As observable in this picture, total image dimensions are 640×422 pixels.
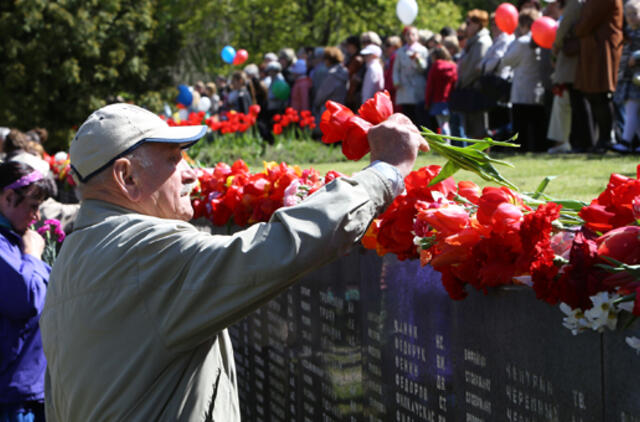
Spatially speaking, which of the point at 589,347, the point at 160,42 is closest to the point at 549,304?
the point at 589,347

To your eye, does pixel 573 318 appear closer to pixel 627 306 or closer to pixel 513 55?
pixel 627 306

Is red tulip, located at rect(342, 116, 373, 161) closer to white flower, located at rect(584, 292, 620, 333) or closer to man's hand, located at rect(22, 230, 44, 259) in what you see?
white flower, located at rect(584, 292, 620, 333)

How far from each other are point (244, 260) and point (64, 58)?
2623 cm

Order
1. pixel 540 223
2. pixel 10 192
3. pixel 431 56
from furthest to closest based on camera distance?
pixel 431 56
pixel 10 192
pixel 540 223

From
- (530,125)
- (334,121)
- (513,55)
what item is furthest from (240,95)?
(334,121)

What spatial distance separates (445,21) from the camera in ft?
95.2

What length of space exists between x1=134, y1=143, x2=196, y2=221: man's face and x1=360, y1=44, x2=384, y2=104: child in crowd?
32.4 ft

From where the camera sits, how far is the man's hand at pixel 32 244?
3971 millimetres

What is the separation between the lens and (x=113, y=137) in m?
2.23

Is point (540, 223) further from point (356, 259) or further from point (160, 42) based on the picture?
point (160, 42)

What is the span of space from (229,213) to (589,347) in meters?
2.87

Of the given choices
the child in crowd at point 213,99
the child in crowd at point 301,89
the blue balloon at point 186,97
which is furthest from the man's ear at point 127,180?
the blue balloon at point 186,97

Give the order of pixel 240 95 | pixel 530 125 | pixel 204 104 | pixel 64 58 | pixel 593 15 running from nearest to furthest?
pixel 593 15
pixel 530 125
pixel 240 95
pixel 204 104
pixel 64 58

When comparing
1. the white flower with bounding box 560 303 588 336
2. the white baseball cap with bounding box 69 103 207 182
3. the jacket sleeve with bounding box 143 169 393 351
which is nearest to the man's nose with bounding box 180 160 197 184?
the white baseball cap with bounding box 69 103 207 182
